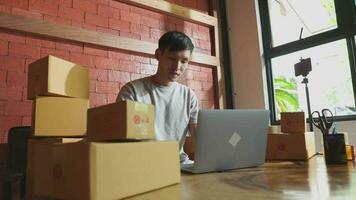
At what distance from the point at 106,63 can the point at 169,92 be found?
1.02 metres

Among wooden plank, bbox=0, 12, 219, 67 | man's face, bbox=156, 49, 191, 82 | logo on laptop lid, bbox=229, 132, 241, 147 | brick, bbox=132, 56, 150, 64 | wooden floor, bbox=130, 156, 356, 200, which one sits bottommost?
wooden floor, bbox=130, 156, 356, 200

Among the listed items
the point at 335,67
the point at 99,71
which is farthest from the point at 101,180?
the point at 335,67

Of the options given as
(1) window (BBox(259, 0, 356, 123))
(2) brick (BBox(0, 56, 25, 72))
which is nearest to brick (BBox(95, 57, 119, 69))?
(2) brick (BBox(0, 56, 25, 72))

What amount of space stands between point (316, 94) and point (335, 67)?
307 millimetres

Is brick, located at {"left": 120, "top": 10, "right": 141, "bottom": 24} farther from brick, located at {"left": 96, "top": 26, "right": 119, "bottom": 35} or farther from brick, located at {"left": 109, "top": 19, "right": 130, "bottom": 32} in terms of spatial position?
brick, located at {"left": 96, "top": 26, "right": 119, "bottom": 35}

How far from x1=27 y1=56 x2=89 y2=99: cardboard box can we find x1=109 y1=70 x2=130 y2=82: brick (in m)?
0.83

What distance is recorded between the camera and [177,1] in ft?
10.9

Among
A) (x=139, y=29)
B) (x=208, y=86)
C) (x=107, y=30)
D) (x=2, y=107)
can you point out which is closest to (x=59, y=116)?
(x=2, y=107)

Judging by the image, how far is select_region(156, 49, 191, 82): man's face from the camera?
5.77 feet

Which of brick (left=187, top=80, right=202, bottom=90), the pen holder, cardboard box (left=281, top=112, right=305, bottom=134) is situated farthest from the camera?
brick (left=187, top=80, right=202, bottom=90)

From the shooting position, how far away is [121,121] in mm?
954

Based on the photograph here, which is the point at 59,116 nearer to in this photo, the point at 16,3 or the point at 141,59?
the point at 16,3

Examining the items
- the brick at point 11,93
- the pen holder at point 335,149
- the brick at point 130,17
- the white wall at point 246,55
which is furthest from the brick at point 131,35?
the pen holder at point 335,149

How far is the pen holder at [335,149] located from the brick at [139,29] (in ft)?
6.73
